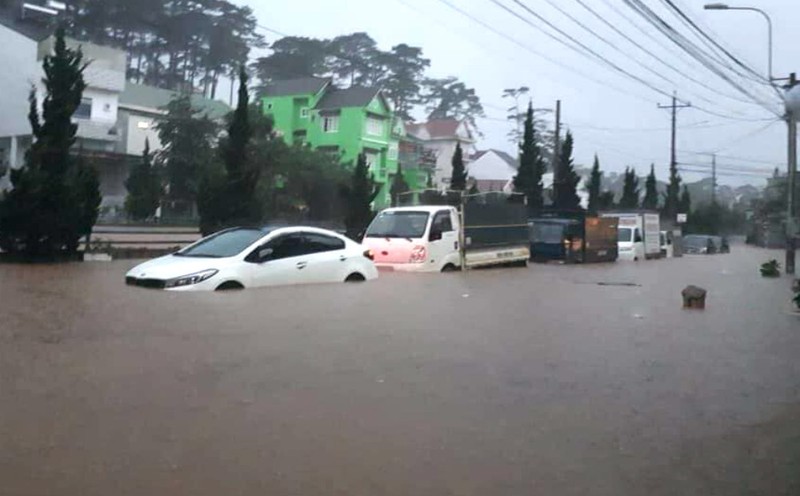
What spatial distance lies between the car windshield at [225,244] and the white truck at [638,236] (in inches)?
1024

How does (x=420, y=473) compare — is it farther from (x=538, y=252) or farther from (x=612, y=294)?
(x=538, y=252)

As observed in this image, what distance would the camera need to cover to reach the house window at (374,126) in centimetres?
5272

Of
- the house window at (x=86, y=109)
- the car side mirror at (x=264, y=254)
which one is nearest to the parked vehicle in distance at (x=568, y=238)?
the car side mirror at (x=264, y=254)

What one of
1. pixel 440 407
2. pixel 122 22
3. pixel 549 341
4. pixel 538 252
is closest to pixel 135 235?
pixel 538 252

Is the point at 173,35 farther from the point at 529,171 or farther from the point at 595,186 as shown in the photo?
the point at 595,186

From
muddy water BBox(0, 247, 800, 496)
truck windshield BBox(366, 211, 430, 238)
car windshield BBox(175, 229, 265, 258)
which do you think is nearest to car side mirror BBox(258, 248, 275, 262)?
car windshield BBox(175, 229, 265, 258)

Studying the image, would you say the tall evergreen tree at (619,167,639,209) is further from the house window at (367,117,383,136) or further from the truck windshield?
the truck windshield

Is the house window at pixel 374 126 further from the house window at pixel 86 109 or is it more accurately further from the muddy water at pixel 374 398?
→ the muddy water at pixel 374 398

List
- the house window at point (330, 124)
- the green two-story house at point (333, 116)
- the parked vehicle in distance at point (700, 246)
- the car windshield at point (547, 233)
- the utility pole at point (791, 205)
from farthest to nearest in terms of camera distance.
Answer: the parked vehicle in distance at point (700, 246), the house window at point (330, 124), the green two-story house at point (333, 116), the car windshield at point (547, 233), the utility pole at point (791, 205)

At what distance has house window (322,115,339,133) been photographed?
172 ft

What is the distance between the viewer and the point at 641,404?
7426mm

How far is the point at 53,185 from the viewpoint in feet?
60.2

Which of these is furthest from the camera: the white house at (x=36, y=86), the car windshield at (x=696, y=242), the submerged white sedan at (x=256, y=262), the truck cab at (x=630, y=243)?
the car windshield at (x=696, y=242)

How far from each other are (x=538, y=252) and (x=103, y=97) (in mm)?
23656
